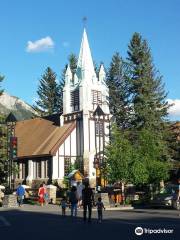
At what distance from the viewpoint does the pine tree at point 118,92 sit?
57.2m

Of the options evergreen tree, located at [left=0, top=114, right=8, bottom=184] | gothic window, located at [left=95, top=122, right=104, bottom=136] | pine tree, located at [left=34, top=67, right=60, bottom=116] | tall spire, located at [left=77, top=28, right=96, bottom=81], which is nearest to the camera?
evergreen tree, located at [left=0, top=114, right=8, bottom=184]

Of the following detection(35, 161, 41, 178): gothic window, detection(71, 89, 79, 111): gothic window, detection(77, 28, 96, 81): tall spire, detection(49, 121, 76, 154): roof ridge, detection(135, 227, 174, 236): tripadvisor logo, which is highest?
detection(77, 28, 96, 81): tall spire

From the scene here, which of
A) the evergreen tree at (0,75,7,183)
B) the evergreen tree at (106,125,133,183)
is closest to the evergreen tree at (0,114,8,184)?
the evergreen tree at (0,75,7,183)

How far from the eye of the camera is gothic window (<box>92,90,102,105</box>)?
2085 inches

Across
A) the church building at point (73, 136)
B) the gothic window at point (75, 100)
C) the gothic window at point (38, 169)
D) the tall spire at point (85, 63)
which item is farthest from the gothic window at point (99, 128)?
the gothic window at point (38, 169)

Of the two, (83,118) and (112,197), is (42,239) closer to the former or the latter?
(112,197)

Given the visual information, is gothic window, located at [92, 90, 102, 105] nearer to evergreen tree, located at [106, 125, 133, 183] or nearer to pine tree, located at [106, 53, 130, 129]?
pine tree, located at [106, 53, 130, 129]

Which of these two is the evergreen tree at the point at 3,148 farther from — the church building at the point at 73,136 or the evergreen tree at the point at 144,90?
the evergreen tree at the point at 144,90

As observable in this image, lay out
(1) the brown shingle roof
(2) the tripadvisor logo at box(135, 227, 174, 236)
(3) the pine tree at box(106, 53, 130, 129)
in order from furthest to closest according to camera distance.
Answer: (3) the pine tree at box(106, 53, 130, 129), (1) the brown shingle roof, (2) the tripadvisor logo at box(135, 227, 174, 236)

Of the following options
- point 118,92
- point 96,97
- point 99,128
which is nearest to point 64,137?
point 99,128

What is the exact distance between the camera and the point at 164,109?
175ft

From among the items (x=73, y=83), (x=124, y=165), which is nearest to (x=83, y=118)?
(x=73, y=83)

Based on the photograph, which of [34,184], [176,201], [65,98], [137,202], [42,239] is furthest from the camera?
[65,98]

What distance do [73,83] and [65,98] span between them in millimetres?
2204
